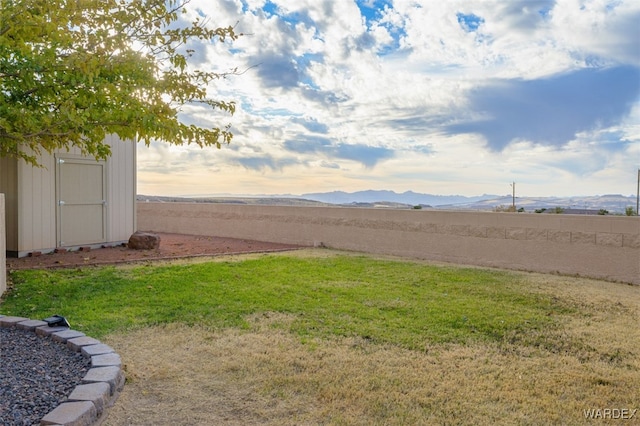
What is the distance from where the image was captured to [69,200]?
973cm

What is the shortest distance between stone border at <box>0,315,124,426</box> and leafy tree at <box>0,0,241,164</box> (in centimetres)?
240

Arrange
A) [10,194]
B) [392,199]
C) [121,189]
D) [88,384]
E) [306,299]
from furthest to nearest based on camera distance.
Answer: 1. [392,199]
2. [121,189]
3. [10,194]
4. [306,299]
5. [88,384]

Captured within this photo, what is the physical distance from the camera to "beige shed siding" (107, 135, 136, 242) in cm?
1055

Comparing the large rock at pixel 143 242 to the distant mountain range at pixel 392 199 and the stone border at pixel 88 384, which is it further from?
the stone border at pixel 88 384

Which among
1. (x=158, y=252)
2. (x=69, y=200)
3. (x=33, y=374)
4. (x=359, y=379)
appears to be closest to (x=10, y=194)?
(x=69, y=200)

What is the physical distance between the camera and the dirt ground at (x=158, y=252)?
843 centimetres

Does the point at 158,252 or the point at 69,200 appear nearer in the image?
the point at 69,200

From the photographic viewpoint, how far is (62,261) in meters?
8.59

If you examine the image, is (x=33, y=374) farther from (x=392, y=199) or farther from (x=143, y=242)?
(x=392, y=199)

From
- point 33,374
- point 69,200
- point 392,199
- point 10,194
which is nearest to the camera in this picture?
point 33,374

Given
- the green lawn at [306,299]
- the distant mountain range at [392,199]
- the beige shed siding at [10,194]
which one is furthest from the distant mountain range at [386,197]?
the beige shed siding at [10,194]

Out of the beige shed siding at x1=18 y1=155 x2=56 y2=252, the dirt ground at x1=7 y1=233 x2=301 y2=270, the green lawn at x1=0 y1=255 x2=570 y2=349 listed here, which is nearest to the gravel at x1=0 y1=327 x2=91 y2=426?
the green lawn at x1=0 y1=255 x2=570 y2=349

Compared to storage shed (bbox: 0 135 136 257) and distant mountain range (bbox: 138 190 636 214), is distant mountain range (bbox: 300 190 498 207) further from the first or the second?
storage shed (bbox: 0 135 136 257)

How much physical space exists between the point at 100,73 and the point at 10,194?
4.40 meters
